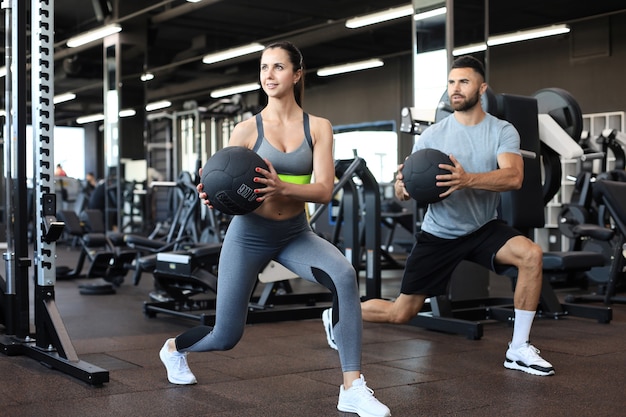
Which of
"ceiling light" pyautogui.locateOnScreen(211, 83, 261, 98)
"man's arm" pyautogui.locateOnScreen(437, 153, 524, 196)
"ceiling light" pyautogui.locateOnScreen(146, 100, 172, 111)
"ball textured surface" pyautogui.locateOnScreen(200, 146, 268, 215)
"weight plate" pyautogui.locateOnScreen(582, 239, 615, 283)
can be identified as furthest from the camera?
"ceiling light" pyautogui.locateOnScreen(146, 100, 172, 111)

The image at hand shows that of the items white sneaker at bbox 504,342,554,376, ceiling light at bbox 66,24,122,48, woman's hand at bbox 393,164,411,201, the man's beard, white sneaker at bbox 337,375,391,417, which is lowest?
white sneaker at bbox 504,342,554,376

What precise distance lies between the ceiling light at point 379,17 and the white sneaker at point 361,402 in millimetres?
9431

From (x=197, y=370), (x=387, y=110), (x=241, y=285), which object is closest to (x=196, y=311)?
(x=197, y=370)

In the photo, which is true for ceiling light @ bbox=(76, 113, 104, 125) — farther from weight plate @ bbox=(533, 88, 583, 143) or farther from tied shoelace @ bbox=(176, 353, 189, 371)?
tied shoelace @ bbox=(176, 353, 189, 371)

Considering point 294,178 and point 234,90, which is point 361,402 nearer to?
point 294,178

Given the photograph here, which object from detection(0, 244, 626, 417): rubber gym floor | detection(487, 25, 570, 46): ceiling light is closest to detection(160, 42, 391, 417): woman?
detection(0, 244, 626, 417): rubber gym floor

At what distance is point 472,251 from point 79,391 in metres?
1.74

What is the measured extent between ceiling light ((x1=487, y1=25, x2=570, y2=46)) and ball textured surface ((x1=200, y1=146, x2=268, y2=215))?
10166 millimetres

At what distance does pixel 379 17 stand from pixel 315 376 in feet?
31.1

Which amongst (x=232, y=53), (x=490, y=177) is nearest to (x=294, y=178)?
(x=490, y=177)

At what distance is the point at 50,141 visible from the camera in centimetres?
340

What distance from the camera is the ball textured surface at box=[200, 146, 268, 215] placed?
2312 millimetres

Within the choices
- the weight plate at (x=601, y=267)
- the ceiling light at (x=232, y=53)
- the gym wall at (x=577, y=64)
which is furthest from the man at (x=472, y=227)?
the ceiling light at (x=232, y=53)

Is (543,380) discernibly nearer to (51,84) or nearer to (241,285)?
(241,285)
